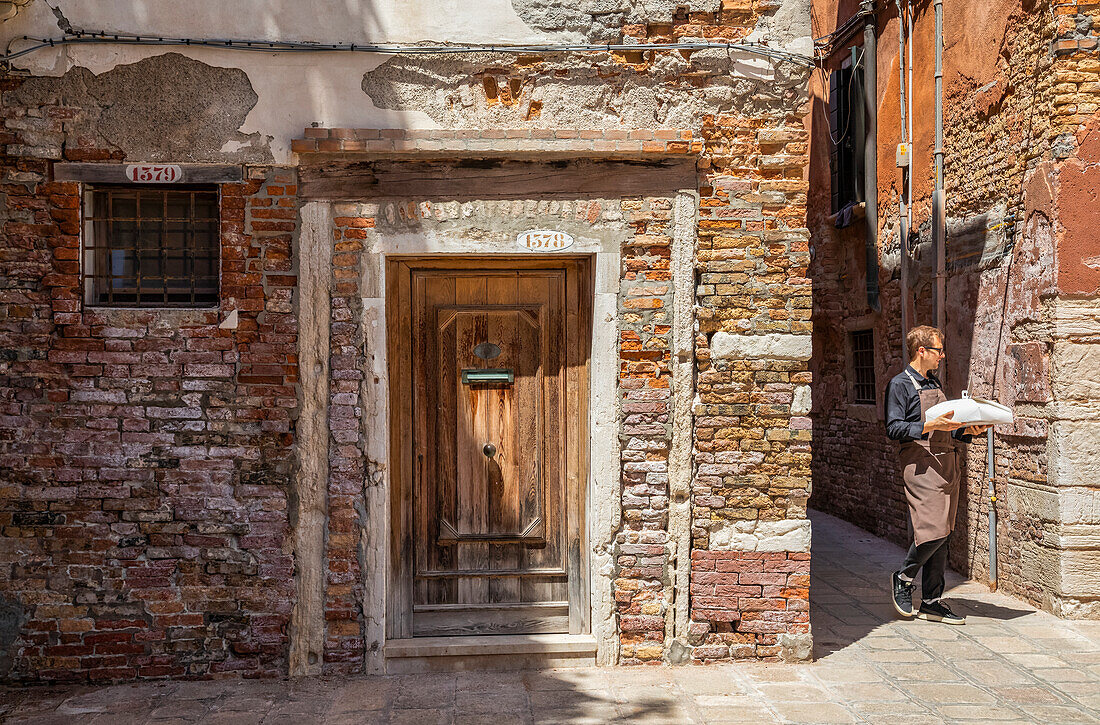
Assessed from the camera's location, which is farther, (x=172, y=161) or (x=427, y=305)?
(x=427, y=305)

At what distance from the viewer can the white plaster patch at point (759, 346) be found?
459cm

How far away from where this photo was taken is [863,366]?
365 inches

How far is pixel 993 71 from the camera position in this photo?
245 inches

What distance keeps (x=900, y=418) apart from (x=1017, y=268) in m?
1.63

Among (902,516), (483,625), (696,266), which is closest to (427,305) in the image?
(696,266)

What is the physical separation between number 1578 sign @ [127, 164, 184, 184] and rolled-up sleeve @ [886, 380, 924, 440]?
14.2 feet

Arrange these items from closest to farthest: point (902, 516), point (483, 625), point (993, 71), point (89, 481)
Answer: point (89, 481), point (483, 625), point (993, 71), point (902, 516)

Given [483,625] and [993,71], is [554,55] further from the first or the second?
[993,71]

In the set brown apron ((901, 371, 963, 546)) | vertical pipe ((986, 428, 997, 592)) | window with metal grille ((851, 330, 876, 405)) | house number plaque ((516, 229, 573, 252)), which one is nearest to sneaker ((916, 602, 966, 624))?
brown apron ((901, 371, 963, 546))

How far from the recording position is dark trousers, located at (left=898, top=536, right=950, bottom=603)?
5.22 meters

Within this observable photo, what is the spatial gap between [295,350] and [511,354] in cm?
119

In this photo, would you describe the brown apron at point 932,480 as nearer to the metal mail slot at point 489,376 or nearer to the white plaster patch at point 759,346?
the white plaster patch at point 759,346

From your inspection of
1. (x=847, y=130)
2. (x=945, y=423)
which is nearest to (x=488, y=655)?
(x=945, y=423)

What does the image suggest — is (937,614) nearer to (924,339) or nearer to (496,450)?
(924,339)
